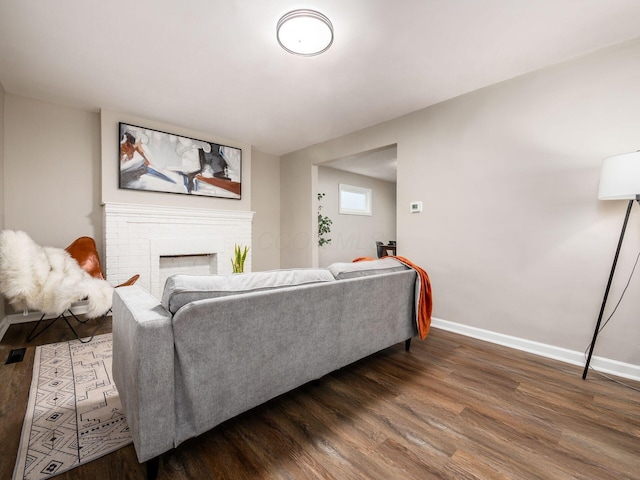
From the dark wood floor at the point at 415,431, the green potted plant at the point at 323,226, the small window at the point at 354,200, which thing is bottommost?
the dark wood floor at the point at 415,431

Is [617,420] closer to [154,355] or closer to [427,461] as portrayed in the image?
[427,461]

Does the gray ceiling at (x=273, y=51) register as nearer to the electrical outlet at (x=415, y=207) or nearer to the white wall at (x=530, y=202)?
the white wall at (x=530, y=202)

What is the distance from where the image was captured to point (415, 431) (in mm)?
1418

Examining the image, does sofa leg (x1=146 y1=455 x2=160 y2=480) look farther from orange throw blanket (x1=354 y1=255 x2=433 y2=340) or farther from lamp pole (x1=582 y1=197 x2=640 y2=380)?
lamp pole (x1=582 y1=197 x2=640 y2=380)

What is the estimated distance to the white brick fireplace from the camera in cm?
341

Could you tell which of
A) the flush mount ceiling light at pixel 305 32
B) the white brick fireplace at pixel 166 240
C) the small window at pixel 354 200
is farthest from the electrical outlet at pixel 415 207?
the small window at pixel 354 200

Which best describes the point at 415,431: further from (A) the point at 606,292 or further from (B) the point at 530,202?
(B) the point at 530,202

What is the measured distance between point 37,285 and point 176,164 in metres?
2.04

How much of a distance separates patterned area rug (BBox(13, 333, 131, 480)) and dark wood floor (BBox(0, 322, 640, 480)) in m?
0.05

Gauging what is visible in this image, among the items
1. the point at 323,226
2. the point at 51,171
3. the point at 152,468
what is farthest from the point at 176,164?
the point at 152,468

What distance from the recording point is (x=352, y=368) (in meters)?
2.09

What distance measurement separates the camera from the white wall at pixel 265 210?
492cm

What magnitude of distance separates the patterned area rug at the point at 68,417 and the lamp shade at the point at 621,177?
3.06 metres

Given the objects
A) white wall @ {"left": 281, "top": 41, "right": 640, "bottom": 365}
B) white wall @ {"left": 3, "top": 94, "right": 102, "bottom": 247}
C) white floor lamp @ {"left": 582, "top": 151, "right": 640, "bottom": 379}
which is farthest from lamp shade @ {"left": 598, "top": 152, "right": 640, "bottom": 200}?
white wall @ {"left": 3, "top": 94, "right": 102, "bottom": 247}
